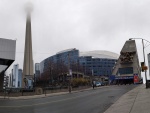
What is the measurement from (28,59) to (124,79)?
71.7 m

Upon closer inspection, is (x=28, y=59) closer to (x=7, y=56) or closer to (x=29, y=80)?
(x=29, y=80)

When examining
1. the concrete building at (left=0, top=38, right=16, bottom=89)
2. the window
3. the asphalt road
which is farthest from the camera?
the window

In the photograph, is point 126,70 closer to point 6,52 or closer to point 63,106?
point 6,52

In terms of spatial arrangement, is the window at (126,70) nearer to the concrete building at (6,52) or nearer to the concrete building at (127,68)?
the concrete building at (127,68)

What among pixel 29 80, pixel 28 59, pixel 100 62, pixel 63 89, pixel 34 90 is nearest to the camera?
pixel 34 90

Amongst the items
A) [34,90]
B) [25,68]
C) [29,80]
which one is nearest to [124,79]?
[25,68]

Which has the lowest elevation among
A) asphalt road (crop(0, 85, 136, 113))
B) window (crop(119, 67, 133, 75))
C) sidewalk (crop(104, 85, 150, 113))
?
asphalt road (crop(0, 85, 136, 113))

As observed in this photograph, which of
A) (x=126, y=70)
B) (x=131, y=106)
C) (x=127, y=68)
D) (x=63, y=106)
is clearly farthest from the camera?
(x=127, y=68)

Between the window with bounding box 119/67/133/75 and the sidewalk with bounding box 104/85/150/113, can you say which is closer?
the sidewalk with bounding box 104/85/150/113

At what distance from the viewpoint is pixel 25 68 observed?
96250 millimetres

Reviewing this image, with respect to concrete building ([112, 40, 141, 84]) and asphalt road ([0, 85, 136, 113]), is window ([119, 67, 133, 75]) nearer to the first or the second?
concrete building ([112, 40, 141, 84])

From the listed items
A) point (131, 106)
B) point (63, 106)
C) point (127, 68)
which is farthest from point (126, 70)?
point (131, 106)

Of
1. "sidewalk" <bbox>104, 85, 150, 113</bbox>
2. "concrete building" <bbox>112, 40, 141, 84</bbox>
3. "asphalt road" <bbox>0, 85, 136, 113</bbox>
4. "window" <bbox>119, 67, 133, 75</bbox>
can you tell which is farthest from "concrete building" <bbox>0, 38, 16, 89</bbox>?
"window" <bbox>119, 67, 133, 75</bbox>

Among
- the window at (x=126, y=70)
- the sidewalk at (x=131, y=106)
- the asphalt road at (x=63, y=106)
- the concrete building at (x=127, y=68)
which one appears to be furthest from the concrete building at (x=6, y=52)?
the window at (x=126, y=70)
